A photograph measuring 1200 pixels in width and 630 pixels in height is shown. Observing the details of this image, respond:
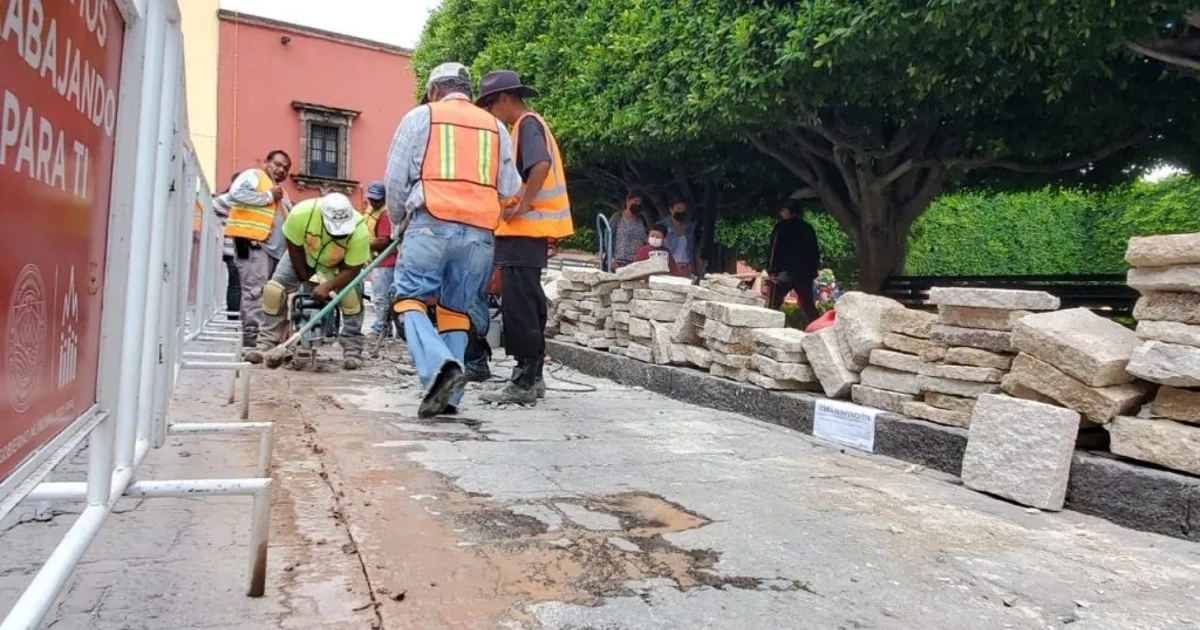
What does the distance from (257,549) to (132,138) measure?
0.94 metres

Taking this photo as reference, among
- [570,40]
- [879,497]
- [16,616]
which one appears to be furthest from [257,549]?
[570,40]

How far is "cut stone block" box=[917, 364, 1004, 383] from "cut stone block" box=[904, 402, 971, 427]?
0.48 feet

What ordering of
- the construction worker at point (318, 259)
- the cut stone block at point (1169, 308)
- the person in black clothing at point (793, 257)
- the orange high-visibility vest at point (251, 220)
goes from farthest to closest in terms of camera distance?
the person in black clothing at point (793, 257)
the orange high-visibility vest at point (251, 220)
the construction worker at point (318, 259)
the cut stone block at point (1169, 308)

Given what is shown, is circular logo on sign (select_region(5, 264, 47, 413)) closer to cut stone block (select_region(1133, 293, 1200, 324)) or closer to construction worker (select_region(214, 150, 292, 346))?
cut stone block (select_region(1133, 293, 1200, 324))

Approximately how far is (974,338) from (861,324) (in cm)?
64

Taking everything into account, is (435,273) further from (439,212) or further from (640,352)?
(640,352)

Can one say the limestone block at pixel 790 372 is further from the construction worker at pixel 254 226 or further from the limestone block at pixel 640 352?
the construction worker at pixel 254 226

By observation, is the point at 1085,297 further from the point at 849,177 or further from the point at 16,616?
the point at 16,616

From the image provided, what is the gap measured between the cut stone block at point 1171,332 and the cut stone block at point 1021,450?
0.38 meters

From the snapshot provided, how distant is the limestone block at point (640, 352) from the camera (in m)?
6.13

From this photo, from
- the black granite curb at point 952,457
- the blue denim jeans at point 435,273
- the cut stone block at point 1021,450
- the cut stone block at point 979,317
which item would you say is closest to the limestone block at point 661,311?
the black granite curb at point 952,457

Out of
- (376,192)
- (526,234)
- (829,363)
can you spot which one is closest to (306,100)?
(376,192)

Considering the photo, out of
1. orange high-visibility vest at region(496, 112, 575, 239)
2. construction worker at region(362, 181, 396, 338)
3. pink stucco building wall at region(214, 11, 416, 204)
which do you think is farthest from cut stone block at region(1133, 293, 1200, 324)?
pink stucco building wall at region(214, 11, 416, 204)

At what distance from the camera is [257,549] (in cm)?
192
